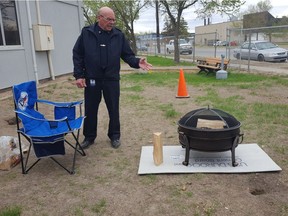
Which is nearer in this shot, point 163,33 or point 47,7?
Answer: point 47,7

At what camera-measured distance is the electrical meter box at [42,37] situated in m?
10.1

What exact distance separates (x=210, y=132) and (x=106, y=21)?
204 centimetres

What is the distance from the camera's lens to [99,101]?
4465 millimetres

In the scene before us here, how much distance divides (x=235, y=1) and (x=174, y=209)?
17.7 meters

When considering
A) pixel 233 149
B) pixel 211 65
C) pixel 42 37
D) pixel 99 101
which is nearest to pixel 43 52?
pixel 42 37

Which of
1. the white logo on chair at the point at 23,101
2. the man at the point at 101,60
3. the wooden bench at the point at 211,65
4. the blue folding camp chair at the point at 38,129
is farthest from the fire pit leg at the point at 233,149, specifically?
the wooden bench at the point at 211,65

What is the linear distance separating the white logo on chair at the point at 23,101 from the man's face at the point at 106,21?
4.59ft

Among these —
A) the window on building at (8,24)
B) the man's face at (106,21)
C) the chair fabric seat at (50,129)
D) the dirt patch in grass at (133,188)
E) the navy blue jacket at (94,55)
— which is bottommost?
the dirt patch in grass at (133,188)

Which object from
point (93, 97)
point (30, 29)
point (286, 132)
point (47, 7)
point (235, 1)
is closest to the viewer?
point (93, 97)

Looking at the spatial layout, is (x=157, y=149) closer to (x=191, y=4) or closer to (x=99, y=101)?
(x=99, y=101)

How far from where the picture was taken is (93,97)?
4.37 metres

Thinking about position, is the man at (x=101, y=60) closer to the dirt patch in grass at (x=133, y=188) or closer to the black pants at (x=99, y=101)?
the black pants at (x=99, y=101)

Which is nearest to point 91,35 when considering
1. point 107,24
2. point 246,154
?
point 107,24

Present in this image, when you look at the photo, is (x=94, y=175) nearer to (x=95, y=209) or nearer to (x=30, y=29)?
(x=95, y=209)
